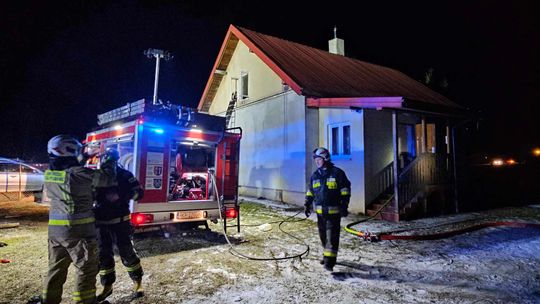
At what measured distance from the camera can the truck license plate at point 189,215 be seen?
5956 millimetres

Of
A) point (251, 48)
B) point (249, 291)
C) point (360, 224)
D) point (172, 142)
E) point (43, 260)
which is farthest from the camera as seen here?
point (251, 48)

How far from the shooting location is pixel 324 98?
33.8 feet

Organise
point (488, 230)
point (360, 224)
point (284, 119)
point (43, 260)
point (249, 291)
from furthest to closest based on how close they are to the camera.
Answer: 1. point (284, 119)
2. point (360, 224)
3. point (488, 230)
4. point (43, 260)
5. point (249, 291)

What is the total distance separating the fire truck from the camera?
5551 millimetres

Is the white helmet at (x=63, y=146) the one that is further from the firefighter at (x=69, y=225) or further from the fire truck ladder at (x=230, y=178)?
the fire truck ladder at (x=230, y=178)

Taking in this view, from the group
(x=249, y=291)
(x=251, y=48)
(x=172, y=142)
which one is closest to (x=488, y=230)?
(x=249, y=291)

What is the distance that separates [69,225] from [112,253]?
0.91 meters

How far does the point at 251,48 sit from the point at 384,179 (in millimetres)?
7774

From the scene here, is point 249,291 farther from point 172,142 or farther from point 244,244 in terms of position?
point 172,142

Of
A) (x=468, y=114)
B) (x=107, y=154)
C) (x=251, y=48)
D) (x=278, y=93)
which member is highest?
(x=251, y=48)

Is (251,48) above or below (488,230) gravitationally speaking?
above

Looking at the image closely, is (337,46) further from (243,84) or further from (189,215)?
(189,215)

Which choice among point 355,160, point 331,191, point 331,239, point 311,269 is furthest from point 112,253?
point 355,160

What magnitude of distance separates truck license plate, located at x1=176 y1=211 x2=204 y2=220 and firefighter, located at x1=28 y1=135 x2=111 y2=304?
267cm
